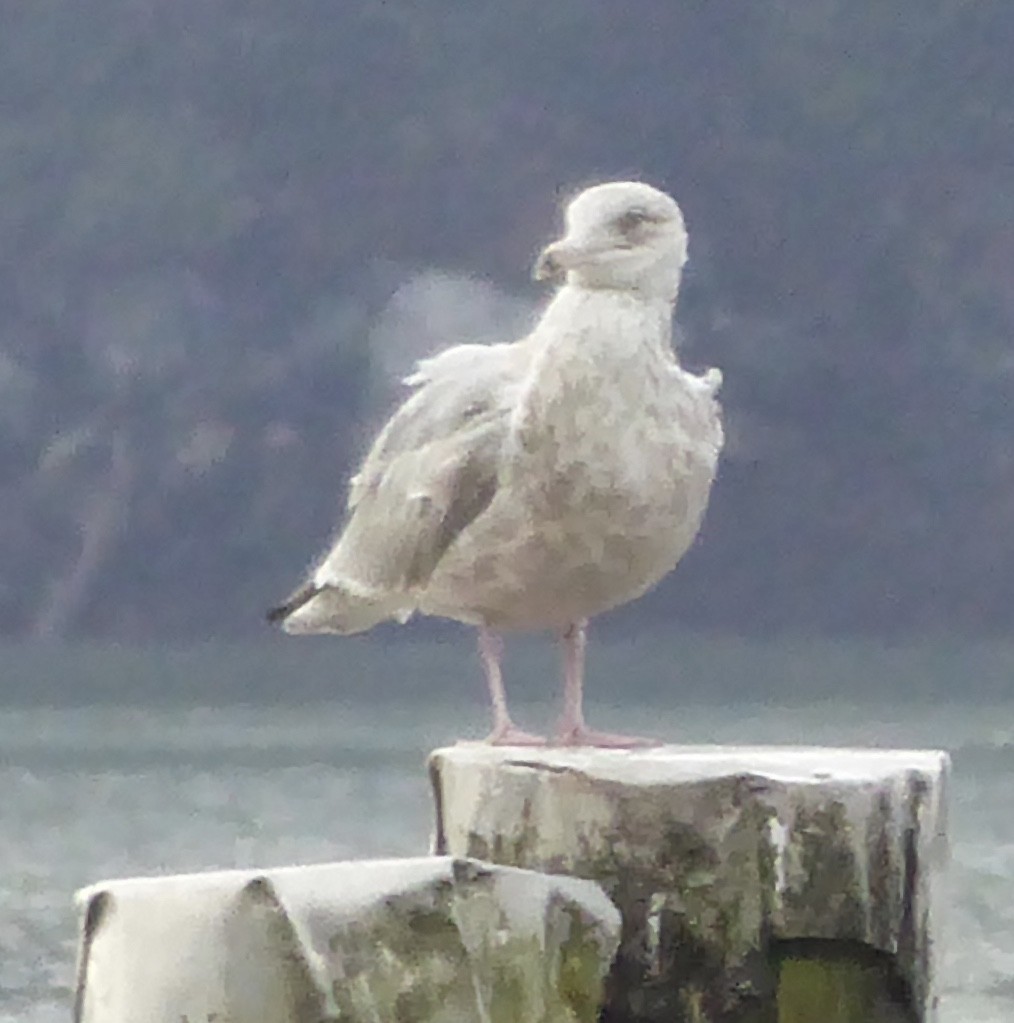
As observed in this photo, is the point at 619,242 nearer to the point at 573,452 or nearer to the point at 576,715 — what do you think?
the point at 573,452

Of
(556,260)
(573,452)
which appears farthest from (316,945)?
(556,260)

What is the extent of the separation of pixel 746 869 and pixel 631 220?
32.4 inches

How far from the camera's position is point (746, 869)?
2586 millimetres

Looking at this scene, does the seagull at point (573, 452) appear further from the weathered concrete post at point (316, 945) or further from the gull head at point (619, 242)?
the weathered concrete post at point (316, 945)

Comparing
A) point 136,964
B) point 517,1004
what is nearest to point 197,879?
point 136,964

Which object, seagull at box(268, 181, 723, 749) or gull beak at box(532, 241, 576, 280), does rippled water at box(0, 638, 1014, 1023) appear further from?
gull beak at box(532, 241, 576, 280)

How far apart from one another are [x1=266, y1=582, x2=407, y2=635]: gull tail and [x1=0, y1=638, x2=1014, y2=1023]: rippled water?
3431 millimetres

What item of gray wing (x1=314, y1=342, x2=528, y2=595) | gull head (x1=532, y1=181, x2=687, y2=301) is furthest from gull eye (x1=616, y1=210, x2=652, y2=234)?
gray wing (x1=314, y1=342, x2=528, y2=595)

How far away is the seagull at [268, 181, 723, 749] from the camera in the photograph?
9.52 feet

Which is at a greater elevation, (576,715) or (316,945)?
(576,715)

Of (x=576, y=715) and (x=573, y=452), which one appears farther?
(x=576, y=715)

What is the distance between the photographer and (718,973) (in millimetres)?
2619

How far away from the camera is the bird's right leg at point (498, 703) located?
298 centimetres

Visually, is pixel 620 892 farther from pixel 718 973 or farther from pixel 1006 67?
pixel 1006 67
